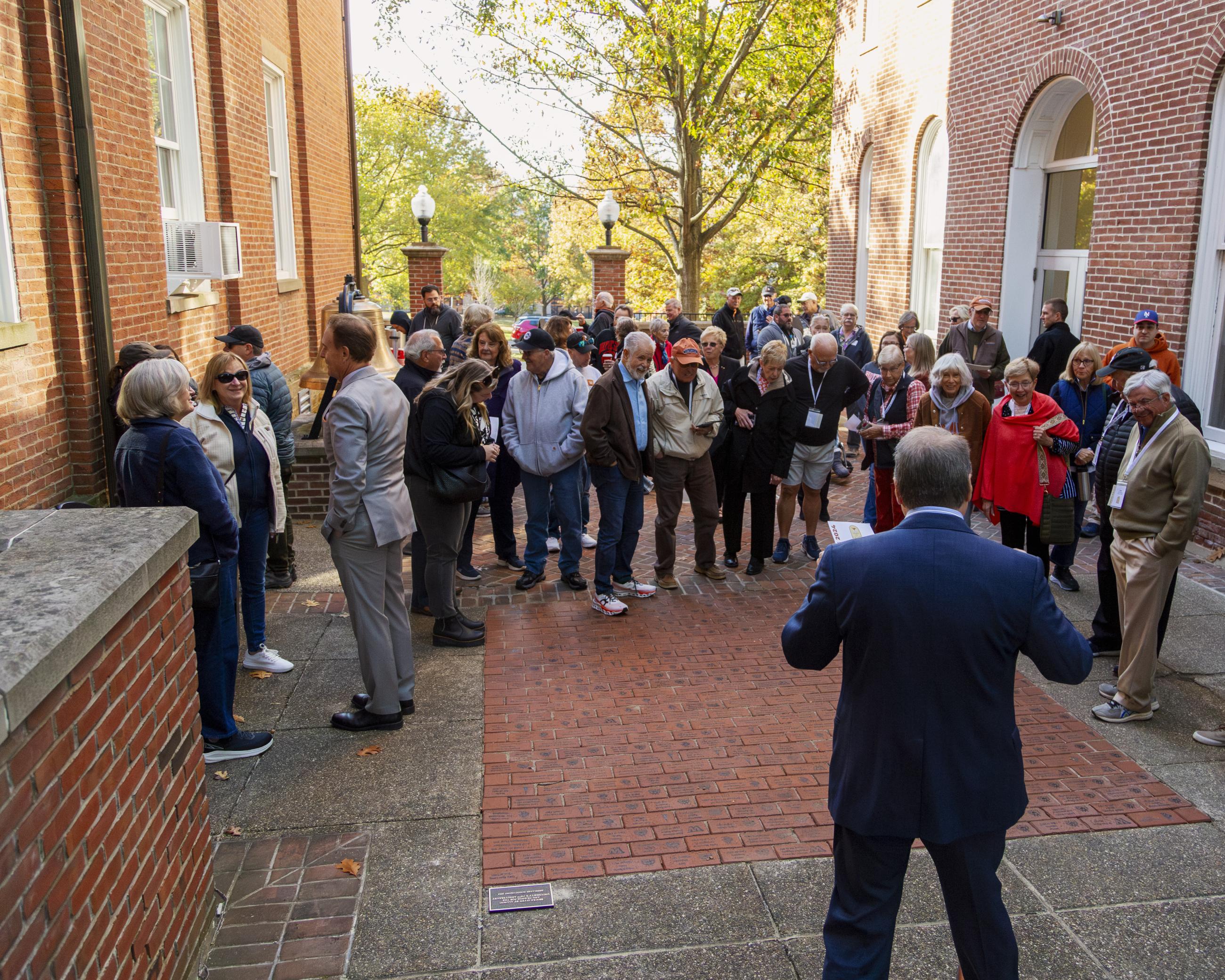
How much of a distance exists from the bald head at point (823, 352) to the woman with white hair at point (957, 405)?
875 millimetres

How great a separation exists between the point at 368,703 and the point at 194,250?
536cm

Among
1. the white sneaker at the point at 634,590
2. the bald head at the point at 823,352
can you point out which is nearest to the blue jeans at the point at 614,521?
the white sneaker at the point at 634,590

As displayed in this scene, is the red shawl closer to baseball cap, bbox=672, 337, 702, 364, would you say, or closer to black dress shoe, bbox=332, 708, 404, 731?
baseball cap, bbox=672, 337, 702, 364

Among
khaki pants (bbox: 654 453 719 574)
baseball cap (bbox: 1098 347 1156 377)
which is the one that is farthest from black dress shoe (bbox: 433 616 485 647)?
baseball cap (bbox: 1098 347 1156 377)

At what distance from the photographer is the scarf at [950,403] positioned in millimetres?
7641

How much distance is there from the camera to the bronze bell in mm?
11828

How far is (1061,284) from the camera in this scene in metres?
12.1

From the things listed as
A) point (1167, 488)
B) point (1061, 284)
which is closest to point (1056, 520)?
point (1167, 488)

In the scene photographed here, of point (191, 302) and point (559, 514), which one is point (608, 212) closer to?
point (191, 302)

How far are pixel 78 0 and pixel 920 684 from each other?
7197mm

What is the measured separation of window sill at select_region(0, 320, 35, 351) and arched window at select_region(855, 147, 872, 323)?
1390 cm

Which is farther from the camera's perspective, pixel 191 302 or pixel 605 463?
pixel 191 302

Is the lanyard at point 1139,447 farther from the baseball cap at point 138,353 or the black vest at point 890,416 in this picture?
the baseball cap at point 138,353

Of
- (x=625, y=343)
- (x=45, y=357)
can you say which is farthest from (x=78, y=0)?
(x=625, y=343)
